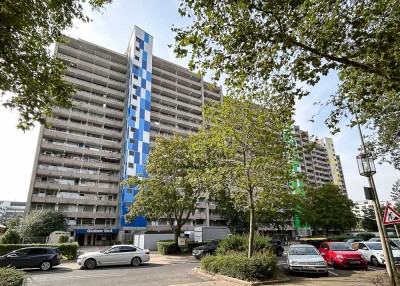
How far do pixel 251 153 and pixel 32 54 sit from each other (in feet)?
33.5

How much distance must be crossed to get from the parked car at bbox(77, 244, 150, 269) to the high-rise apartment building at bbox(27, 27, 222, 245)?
33.5 metres

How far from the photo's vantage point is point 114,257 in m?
16.4

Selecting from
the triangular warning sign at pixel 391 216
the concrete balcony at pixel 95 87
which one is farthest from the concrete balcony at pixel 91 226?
the triangular warning sign at pixel 391 216

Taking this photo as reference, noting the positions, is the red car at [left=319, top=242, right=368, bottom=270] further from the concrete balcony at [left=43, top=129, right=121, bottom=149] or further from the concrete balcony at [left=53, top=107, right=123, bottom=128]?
the concrete balcony at [left=53, top=107, right=123, bottom=128]

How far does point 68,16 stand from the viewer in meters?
7.85

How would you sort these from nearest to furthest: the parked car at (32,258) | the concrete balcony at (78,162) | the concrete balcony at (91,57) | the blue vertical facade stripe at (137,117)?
the parked car at (32,258), the concrete balcony at (78,162), the blue vertical facade stripe at (137,117), the concrete balcony at (91,57)

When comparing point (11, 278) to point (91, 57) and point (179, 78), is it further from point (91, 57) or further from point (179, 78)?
point (179, 78)

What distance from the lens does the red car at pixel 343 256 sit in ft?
46.3

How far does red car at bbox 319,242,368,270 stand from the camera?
14.1 meters

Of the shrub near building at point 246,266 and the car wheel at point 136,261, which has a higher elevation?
the shrub near building at point 246,266

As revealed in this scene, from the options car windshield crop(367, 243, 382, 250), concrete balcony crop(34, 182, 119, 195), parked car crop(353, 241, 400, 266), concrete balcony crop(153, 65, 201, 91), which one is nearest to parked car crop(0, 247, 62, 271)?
parked car crop(353, 241, 400, 266)

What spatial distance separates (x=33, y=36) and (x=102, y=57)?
61.9 m

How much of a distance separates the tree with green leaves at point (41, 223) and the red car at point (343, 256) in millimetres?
35884

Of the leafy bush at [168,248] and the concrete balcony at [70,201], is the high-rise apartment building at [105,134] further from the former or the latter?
the leafy bush at [168,248]
